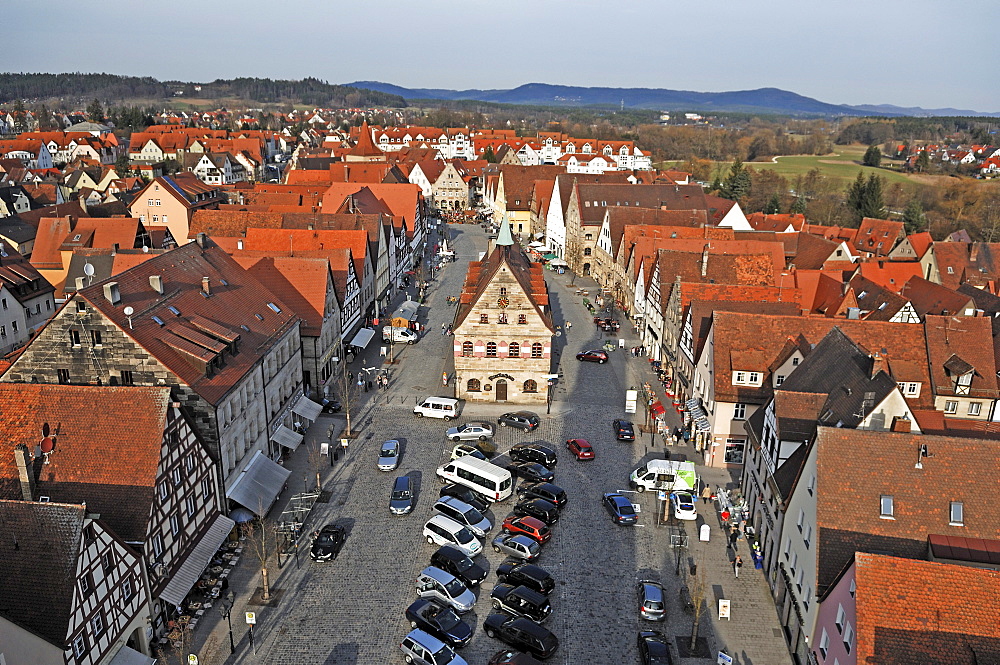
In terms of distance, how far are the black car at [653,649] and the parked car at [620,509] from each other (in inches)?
320

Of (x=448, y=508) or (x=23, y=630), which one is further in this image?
(x=448, y=508)

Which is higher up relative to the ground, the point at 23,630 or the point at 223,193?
the point at 223,193

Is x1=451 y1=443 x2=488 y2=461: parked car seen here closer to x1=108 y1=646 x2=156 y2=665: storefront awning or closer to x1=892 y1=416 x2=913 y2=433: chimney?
x1=108 y1=646 x2=156 y2=665: storefront awning

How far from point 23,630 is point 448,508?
18.6m

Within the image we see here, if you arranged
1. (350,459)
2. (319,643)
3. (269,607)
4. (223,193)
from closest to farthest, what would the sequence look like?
(319,643)
(269,607)
(350,459)
(223,193)

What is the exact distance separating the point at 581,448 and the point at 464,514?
1036 cm

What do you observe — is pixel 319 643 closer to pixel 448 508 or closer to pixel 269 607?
pixel 269 607

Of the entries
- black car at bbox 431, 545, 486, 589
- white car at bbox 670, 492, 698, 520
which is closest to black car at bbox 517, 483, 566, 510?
white car at bbox 670, 492, 698, 520

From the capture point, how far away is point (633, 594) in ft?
102

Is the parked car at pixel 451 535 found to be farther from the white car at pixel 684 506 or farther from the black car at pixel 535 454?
the white car at pixel 684 506

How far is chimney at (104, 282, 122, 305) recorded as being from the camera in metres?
32.3

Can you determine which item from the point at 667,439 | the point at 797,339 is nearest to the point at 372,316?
the point at 667,439

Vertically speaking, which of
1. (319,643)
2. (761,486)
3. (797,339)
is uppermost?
(797,339)

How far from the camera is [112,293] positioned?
32656mm
